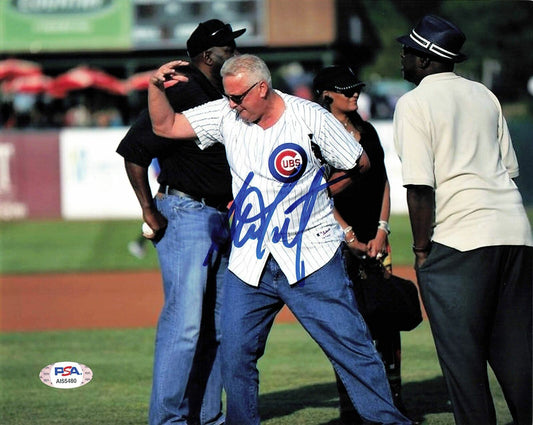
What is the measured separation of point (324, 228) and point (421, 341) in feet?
14.2

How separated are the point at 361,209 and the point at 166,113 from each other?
155 centimetres

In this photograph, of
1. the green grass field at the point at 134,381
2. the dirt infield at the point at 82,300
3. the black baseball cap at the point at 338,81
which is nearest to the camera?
the black baseball cap at the point at 338,81

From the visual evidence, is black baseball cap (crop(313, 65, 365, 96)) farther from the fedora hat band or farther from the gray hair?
the gray hair

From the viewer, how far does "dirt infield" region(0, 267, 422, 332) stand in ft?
35.4

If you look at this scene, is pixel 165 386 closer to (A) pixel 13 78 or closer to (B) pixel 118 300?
(B) pixel 118 300

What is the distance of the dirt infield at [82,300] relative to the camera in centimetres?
1079

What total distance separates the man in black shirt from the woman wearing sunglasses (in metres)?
0.69

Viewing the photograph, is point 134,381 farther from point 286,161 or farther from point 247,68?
point 247,68

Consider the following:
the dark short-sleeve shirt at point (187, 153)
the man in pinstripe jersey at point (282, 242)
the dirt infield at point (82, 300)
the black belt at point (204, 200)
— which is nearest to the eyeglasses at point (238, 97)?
the man in pinstripe jersey at point (282, 242)

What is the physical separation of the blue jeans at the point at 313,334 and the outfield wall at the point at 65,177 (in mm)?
15587

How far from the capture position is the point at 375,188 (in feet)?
20.6

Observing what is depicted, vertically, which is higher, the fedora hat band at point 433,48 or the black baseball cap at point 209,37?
the fedora hat band at point 433,48

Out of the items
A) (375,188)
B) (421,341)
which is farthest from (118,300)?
(375,188)

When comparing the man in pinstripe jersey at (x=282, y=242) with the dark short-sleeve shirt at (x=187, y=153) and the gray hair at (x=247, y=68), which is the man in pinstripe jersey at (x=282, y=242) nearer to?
the gray hair at (x=247, y=68)
